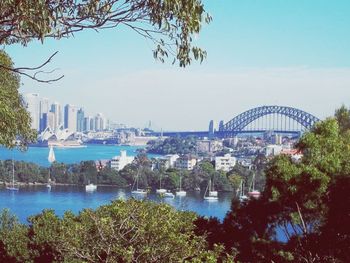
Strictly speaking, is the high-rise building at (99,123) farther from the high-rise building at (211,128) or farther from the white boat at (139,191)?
the white boat at (139,191)

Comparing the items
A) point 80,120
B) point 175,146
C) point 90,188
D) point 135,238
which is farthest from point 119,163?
point 80,120

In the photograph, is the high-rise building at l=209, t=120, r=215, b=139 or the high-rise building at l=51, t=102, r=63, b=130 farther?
the high-rise building at l=51, t=102, r=63, b=130

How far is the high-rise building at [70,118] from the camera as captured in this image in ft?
206

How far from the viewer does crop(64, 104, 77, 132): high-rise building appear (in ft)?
206

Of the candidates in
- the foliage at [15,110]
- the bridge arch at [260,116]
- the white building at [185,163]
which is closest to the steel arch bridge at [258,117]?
the bridge arch at [260,116]

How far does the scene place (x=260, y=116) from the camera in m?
49.2

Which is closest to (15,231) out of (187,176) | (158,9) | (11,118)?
(11,118)

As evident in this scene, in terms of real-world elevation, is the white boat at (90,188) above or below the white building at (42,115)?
below

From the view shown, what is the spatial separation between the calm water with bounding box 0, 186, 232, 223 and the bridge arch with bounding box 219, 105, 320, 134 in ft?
74.9

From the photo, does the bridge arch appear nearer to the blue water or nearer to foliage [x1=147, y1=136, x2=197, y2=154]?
foliage [x1=147, y1=136, x2=197, y2=154]

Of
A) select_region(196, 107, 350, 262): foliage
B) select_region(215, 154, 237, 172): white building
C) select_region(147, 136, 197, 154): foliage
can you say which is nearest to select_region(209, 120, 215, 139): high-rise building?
select_region(147, 136, 197, 154): foliage

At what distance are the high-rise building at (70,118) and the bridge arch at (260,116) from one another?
17598 mm

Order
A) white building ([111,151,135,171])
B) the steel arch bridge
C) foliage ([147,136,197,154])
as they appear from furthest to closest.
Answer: foliage ([147,136,197,154])
the steel arch bridge
white building ([111,151,135,171])

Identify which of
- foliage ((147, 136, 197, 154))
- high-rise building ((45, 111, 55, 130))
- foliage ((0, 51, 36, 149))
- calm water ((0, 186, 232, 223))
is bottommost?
calm water ((0, 186, 232, 223))
